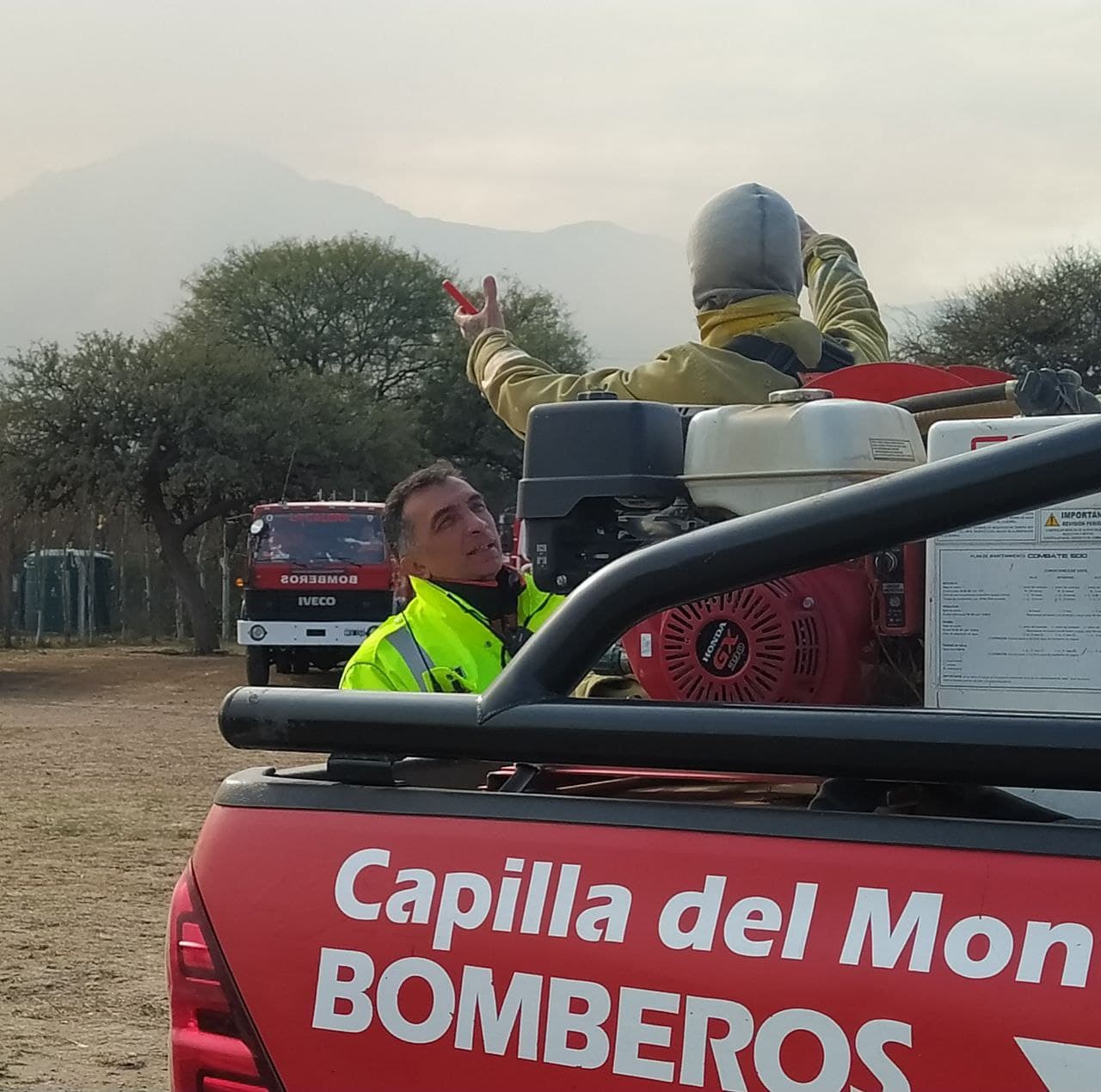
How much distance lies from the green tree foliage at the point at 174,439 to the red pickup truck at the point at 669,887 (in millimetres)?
27345

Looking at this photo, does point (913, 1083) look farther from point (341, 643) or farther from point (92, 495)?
point (92, 495)

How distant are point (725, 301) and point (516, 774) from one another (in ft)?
5.51

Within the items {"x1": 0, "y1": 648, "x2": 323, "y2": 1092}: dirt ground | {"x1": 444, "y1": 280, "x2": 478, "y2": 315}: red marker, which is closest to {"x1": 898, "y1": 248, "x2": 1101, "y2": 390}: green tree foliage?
{"x1": 0, "y1": 648, "x2": 323, "y2": 1092}: dirt ground

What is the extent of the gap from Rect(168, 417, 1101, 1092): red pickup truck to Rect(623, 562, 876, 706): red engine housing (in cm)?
59

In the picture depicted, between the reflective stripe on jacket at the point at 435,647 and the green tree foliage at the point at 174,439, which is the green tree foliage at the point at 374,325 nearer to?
the green tree foliage at the point at 174,439

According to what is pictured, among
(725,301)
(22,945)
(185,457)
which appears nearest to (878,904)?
(725,301)

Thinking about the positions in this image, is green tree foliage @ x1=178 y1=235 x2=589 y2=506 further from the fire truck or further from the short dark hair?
the short dark hair

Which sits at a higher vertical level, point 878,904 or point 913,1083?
point 878,904

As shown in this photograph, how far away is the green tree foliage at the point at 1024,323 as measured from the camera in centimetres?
3183

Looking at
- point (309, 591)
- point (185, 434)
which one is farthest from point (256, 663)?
point (185, 434)

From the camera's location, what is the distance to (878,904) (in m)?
1.55

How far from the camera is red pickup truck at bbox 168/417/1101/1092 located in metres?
1.51

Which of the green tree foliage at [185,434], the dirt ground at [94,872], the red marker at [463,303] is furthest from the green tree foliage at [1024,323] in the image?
the red marker at [463,303]

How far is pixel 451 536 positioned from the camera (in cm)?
365
